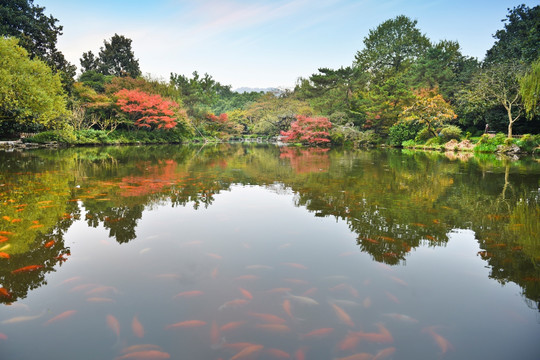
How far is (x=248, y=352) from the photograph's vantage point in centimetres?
178

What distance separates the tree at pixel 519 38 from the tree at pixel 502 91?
122 cm

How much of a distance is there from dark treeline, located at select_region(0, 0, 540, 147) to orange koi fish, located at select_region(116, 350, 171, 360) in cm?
1709

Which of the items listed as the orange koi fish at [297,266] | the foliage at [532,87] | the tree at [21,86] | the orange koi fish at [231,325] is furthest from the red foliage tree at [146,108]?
the orange koi fish at [231,325]

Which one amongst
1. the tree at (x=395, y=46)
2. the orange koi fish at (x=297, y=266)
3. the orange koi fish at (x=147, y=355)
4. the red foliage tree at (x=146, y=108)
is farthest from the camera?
the tree at (x=395, y=46)

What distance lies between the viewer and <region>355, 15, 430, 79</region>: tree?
39.4 meters

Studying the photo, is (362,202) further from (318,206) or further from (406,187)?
(406,187)

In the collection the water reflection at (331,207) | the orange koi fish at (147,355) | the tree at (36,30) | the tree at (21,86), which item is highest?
the tree at (36,30)

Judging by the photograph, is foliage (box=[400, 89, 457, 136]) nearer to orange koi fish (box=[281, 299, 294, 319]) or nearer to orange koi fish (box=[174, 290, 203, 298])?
orange koi fish (box=[281, 299, 294, 319])

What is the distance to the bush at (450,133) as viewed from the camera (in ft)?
76.1

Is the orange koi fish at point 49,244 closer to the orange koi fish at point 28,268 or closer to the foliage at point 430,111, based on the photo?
the orange koi fish at point 28,268

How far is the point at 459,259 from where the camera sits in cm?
313

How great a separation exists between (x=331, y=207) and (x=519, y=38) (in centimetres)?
3258

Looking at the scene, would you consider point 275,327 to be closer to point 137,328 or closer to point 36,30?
point 137,328

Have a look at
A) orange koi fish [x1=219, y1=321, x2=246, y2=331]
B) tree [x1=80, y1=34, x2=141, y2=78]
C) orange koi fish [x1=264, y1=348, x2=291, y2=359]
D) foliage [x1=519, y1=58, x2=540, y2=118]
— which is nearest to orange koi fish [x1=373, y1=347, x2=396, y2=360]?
orange koi fish [x1=264, y1=348, x2=291, y2=359]
